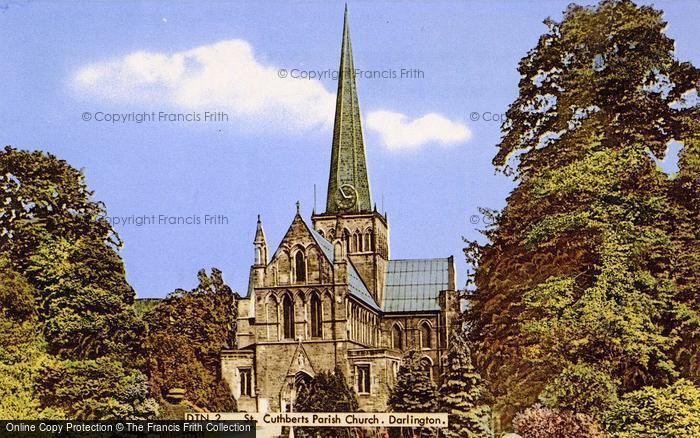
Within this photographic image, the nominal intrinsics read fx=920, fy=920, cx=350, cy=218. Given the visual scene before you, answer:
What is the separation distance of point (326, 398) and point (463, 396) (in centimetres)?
527

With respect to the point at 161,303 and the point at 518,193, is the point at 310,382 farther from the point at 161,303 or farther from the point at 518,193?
the point at 518,193

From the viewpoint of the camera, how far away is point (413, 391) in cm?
3059

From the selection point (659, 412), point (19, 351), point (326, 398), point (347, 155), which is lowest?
point (659, 412)

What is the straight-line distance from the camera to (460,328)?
2925 cm

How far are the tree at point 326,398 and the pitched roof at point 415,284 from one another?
6.56m

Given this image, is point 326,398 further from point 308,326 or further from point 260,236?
point 260,236

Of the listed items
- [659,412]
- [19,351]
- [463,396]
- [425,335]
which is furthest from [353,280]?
[659,412]

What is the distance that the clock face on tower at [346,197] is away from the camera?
39.2m

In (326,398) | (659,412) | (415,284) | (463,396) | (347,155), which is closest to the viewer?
(659,412)

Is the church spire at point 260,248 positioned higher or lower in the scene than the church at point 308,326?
higher

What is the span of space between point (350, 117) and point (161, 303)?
10523mm

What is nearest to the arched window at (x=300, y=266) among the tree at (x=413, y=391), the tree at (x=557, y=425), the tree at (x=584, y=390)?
the tree at (x=413, y=391)

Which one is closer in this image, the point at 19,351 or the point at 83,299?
the point at 19,351

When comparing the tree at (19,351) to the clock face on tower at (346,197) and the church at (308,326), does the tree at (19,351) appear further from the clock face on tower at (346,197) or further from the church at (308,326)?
the clock face on tower at (346,197)
